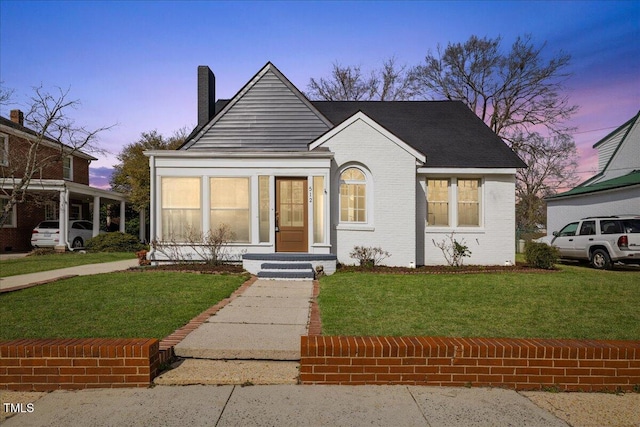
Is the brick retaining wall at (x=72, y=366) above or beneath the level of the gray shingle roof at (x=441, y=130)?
beneath

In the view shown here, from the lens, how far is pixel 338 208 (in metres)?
13.2

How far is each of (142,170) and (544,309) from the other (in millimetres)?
28175

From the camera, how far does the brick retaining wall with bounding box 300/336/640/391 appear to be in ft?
13.9

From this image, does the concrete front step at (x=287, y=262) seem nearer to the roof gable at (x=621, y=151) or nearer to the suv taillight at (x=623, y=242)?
the suv taillight at (x=623, y=242)

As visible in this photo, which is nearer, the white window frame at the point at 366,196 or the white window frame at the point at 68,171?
the white window frame at the point at 366,196

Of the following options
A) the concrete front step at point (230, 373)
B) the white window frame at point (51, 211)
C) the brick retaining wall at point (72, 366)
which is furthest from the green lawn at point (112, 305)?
the white window frame at point (51, 211)

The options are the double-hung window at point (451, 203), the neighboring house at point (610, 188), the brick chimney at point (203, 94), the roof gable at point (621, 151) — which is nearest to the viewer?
the double-hung window at point (451, 203)

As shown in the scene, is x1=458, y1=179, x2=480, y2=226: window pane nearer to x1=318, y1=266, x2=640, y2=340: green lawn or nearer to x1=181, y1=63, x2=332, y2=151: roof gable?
x1=318, y1=266, x2=640, y2=340: green lawn

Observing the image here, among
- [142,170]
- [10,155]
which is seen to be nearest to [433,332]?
[10,155]

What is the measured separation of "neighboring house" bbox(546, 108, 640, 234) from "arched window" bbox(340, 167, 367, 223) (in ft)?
40.1

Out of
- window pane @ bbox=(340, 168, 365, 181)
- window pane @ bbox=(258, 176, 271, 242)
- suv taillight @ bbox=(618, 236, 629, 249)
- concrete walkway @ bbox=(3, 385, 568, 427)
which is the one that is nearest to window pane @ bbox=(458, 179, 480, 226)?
window pane @ bbox=(340, 168, 365, 181)

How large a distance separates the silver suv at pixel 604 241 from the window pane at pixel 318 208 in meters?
9.92

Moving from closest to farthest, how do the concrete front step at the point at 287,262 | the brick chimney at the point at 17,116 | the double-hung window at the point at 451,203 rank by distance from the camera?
the concrete front step at the point at 287,262 → the double-hung window at the point at 451,203 → the brick chimney at the point at 17,116

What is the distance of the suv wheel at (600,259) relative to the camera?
14258 mm
